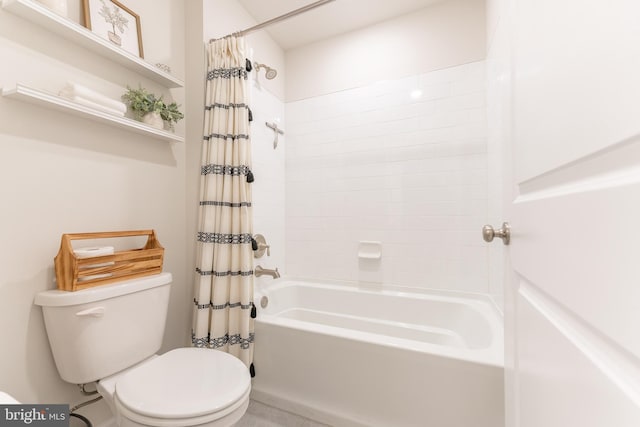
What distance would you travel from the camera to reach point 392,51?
6.94 ft

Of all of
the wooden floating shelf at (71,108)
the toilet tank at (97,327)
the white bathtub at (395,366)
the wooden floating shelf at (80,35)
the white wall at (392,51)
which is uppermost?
the white wall at (392,51)

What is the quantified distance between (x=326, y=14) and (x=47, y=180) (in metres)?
2.01

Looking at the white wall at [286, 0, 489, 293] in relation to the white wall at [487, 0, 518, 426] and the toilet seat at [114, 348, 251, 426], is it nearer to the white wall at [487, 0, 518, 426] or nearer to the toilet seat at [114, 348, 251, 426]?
the white wall at [487, 0, 518, 426]

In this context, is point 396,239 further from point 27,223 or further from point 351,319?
point 27,223

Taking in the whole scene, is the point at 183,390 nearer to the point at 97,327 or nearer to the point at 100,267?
the point at 97,327

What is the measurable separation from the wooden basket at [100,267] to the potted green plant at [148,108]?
1.91 ft

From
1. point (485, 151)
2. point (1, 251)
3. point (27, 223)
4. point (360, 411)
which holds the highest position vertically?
point (485, 151)

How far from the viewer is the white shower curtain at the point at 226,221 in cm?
152

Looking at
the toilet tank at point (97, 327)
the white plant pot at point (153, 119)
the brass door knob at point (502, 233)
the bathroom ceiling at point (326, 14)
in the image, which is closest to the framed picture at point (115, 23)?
the white plant pot at point (153, 119)

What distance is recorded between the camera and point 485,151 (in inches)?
72.9

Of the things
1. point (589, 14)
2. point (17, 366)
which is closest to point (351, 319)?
point (17, 366)

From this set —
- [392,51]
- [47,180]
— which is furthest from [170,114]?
[392,51]

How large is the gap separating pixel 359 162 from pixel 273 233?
0.92 meters

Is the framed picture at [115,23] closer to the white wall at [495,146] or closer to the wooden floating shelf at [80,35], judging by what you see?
the wooden floating shelf at [80,35]
